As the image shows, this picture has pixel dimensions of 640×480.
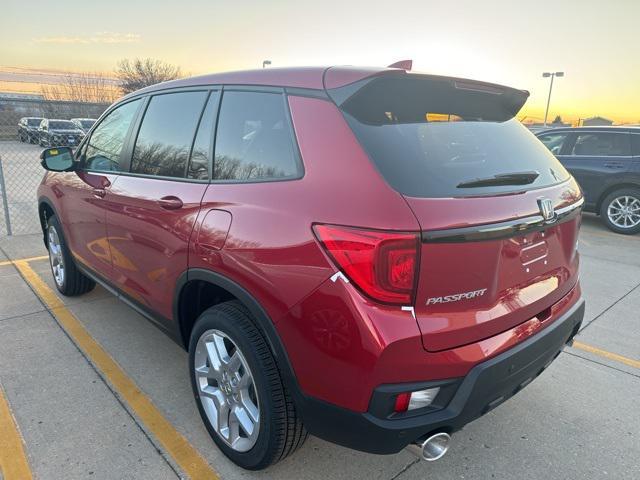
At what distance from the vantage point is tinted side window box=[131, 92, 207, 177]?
253cm

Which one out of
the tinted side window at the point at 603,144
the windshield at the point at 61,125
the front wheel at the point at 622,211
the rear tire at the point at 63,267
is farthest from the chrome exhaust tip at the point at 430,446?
the windshield at the point at 61,125

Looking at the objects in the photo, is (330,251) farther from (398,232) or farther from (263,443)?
(263,443)

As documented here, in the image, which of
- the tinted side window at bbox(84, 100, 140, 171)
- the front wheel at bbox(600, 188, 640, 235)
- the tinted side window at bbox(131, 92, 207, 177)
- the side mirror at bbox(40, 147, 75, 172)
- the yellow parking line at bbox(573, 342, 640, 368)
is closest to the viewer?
the tinted side window at bbox(131, 92, 207, 177)

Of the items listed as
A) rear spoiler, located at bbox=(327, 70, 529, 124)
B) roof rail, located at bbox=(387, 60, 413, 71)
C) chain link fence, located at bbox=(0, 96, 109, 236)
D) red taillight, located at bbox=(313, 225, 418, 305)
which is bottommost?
chain link fence, located at bbox=(0, 96, 109, 236)

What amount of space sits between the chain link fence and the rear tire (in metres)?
2.62

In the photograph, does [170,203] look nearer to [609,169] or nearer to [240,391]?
[240,391]

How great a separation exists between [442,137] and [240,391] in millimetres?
1487

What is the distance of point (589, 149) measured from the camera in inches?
321

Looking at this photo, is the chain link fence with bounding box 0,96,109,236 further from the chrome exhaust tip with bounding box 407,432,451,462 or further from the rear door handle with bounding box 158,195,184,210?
the chrome exhaust tip with bounding box 407,432,451,462

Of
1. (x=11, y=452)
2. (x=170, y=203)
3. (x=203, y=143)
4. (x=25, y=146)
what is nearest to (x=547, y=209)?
(x=203, y=143)

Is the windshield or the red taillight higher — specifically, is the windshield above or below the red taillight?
below

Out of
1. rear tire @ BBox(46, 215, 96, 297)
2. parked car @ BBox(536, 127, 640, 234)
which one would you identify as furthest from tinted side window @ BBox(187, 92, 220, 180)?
parked car @ BBox(536, 127, 640, 234)

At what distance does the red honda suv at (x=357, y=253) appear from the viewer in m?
1.61

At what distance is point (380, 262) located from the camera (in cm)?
157
